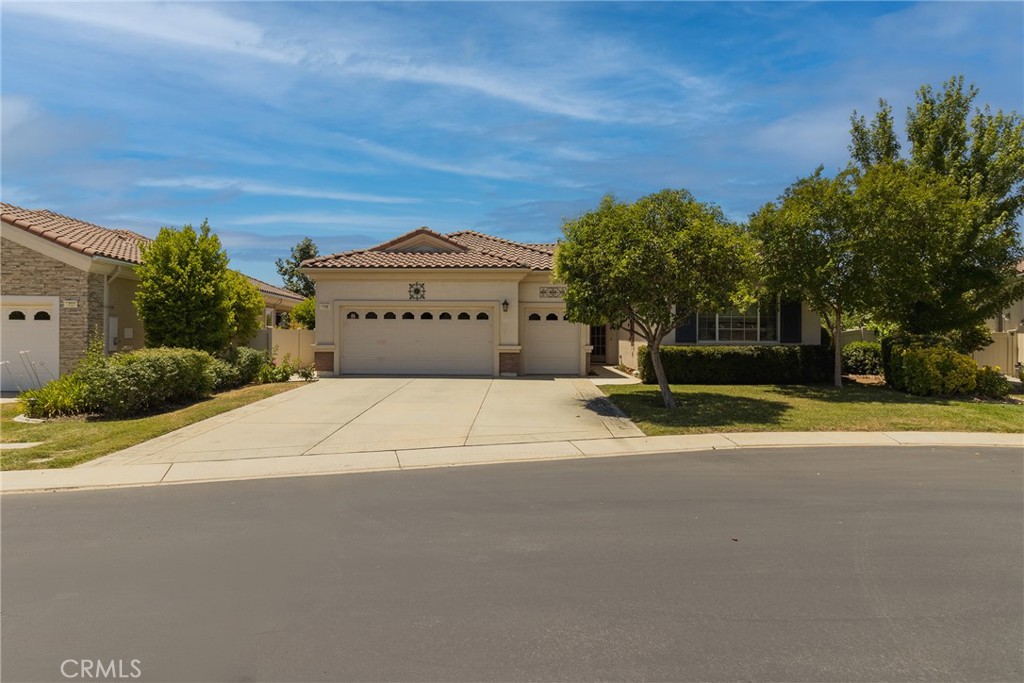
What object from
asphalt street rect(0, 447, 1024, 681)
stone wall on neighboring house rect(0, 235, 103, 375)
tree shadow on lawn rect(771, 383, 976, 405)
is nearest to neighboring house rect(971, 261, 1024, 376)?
tree shadow on lawn rect(771, 383, 976, 405)

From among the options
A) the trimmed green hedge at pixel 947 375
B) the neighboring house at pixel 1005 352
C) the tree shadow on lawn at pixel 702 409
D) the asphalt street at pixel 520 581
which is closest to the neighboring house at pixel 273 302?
the tree shadow on lawn at pixel 702 409

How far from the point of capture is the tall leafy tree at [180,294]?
688 inches

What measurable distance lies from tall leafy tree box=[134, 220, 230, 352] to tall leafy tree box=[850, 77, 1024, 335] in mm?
17821

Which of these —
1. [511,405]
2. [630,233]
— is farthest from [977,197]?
[511,405]

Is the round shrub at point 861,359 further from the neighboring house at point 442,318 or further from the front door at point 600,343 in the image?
the front door at point 600,343

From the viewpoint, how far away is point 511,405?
1540 centimetres

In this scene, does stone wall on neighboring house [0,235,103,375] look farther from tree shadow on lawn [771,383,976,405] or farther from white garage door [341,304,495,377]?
tree shadow on lawn [771,383,976,405]

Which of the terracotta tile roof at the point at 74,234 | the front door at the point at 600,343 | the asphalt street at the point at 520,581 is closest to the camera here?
the asphalt street at the point at 520,581

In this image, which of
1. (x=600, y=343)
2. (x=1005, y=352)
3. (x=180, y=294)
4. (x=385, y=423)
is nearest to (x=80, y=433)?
(x=385, y=423)

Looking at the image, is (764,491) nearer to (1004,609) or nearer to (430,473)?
(1004,609)

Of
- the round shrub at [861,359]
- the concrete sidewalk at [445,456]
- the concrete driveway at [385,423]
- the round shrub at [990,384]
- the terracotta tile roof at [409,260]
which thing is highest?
the terracotta tile roof at [409,260]

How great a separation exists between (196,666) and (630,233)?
11.7m

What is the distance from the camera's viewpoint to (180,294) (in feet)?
57.6

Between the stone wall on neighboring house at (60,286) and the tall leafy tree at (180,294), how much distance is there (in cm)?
132
